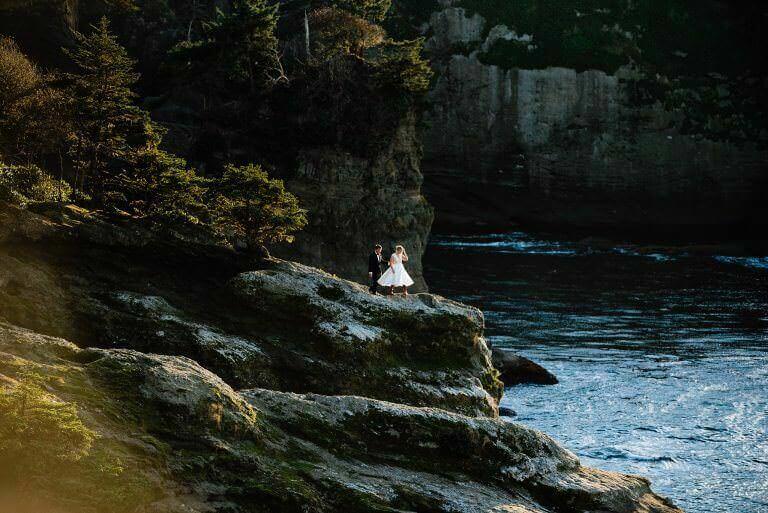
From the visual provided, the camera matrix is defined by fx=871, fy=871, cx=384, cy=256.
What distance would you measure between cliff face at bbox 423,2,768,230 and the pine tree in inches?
2270

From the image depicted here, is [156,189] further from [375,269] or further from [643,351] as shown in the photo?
[643,351]

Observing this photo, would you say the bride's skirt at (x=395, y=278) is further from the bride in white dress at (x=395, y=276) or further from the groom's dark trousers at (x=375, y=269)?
the groom's dark trousers at (x=375, y=269)

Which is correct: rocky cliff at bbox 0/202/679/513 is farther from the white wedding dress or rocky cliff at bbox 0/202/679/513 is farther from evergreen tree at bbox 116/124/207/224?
the white wedding dress

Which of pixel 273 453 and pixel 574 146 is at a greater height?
pixel 574 146

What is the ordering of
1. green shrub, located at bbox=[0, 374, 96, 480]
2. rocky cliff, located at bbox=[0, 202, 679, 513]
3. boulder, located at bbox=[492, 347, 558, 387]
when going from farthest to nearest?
boulder, located at bbox=[492, 347, 558, 387] → rocky cliff, located at bbox=[0, 202, 679, 513] → green shrub, located at bbox=[0, 374, 96, 480]

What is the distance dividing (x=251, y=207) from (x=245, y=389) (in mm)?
9315

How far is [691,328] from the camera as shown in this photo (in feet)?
155

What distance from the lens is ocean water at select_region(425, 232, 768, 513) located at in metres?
27.8

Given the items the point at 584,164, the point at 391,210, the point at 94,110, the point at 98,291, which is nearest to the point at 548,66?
the point at 584,164

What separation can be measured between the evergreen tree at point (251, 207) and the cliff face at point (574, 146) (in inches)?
2312

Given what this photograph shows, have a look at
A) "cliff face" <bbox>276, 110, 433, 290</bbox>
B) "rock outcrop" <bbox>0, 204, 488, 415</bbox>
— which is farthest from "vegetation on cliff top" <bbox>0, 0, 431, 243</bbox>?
"rock outcrop" <bbox>0, 204, 488, 415</bbox>

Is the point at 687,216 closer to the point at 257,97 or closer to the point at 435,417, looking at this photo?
the point at 257,97

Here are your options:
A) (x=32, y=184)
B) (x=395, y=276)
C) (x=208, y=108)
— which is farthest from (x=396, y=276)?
(x=208, y=108)

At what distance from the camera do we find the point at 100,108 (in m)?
28.6
